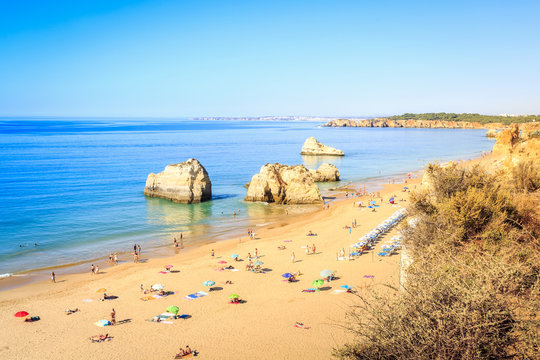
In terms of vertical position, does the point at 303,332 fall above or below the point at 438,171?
below

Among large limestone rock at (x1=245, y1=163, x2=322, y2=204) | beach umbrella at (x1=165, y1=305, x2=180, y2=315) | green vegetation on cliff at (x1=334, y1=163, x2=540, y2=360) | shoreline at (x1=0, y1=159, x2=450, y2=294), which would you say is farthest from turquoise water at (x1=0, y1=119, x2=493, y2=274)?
green vegetation on cliff at (x1=334, y1=163, x2=540, y2=360)

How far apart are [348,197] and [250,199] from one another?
43.7 feet

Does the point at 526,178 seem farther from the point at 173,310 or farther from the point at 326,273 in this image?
the point at 173,310

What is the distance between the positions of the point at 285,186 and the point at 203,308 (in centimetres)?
2827

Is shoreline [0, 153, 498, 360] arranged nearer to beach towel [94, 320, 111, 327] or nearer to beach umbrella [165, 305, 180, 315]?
beach towel [94, 320, 111, 327]

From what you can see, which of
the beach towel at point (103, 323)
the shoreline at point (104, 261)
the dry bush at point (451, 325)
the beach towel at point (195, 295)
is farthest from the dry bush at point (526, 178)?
the beach towel at point (103, 323)

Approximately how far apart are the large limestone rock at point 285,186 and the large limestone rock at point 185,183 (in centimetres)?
616

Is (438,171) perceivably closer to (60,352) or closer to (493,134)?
(60,352)

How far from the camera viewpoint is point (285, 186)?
46500mm

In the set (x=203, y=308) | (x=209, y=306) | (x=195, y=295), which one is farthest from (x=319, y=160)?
(x=203, y=308)

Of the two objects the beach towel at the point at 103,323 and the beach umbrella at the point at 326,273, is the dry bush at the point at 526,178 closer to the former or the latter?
the beach umbrella at the point at 326,273

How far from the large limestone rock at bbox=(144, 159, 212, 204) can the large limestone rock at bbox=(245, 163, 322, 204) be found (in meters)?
6.16

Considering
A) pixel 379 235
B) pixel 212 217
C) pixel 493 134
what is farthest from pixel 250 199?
pixel 493 134

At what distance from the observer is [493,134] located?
146 m
